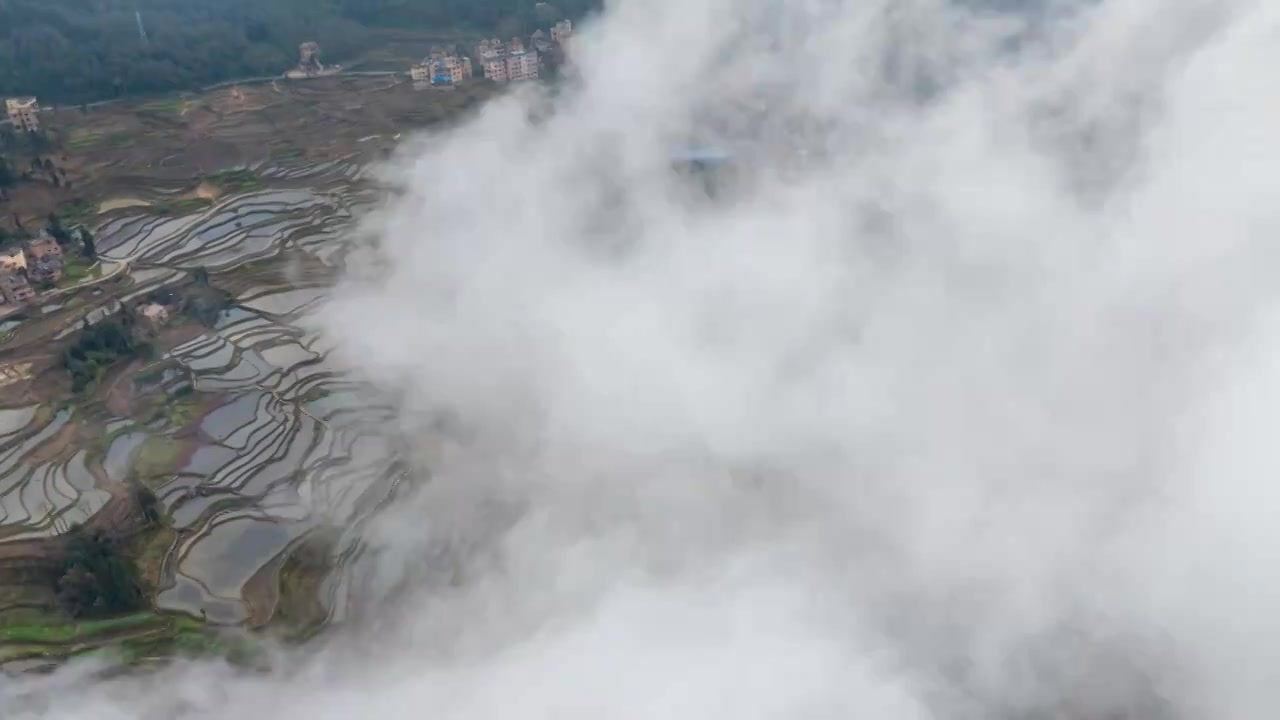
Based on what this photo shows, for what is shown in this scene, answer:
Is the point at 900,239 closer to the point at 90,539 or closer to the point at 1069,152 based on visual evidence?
the point at 1069,152

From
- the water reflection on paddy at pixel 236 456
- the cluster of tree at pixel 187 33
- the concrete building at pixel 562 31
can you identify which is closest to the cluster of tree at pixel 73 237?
the water reflection on paddy at pixel 236 456

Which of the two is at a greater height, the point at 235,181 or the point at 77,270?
the point at 235,181

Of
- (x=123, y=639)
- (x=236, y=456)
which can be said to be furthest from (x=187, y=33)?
(x=123, y=639)

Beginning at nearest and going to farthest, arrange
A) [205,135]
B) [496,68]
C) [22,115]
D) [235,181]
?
1. [235,181]
2. [205,135]
3. [22,115]
4. [496,68]

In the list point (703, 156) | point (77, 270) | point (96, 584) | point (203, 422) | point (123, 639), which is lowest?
point (123, 639)

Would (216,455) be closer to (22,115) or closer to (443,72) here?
(22,115)

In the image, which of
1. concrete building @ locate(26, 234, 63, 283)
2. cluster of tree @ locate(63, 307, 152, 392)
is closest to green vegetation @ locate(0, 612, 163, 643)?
cluster of tree @ locate(63, 307, 152, 392)
